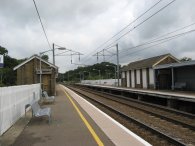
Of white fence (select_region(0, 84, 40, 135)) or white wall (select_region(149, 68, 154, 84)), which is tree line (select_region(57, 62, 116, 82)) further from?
white fence (select_region(0, 84, 40, 135))

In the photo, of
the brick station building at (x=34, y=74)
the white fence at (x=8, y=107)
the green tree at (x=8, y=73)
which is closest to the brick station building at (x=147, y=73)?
the brick station building at (x=34, y=74)

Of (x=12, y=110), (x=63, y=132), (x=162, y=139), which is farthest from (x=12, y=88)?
(x=162, y=139)

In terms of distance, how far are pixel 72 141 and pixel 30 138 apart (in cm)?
138

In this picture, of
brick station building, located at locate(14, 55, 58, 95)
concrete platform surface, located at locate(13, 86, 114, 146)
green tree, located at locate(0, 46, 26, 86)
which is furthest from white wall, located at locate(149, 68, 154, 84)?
green tree, located at locate(0, 46, 26, 86)

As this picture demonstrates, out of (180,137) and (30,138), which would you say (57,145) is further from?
(180,137)

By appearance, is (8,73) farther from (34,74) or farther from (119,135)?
(119,135)

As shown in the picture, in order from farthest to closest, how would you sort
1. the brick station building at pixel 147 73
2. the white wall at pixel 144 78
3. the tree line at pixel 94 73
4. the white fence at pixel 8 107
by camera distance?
the tree line at pixel 94 73
the white wall at pixel 144 78
the brick station building at pixel 147 73
the white fence at pixel 8 107

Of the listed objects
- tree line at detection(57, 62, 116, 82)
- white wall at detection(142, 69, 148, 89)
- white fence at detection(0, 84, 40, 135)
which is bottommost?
white fence at detection(0, 84, 40, 135)

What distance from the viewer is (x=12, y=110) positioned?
41.7 feet

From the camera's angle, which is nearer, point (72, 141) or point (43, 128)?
point (72, 141)

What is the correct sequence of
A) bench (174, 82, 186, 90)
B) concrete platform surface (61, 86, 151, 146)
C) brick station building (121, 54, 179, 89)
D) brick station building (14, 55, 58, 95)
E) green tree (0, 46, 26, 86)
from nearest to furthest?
concrete platform surface (61, 86, 151, 146), bench (174, 82, 186, 90), brick station building (14, 55, 58, 95), brick station building (121, 54, 179, 89), green tree (0, 46, 26, 86)

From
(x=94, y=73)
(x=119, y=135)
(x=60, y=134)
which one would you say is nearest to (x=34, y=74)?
(x=60, y=134)

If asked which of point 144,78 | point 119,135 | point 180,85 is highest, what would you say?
point 144,78

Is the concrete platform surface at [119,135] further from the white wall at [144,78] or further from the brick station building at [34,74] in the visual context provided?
the white wall at [144,78]
